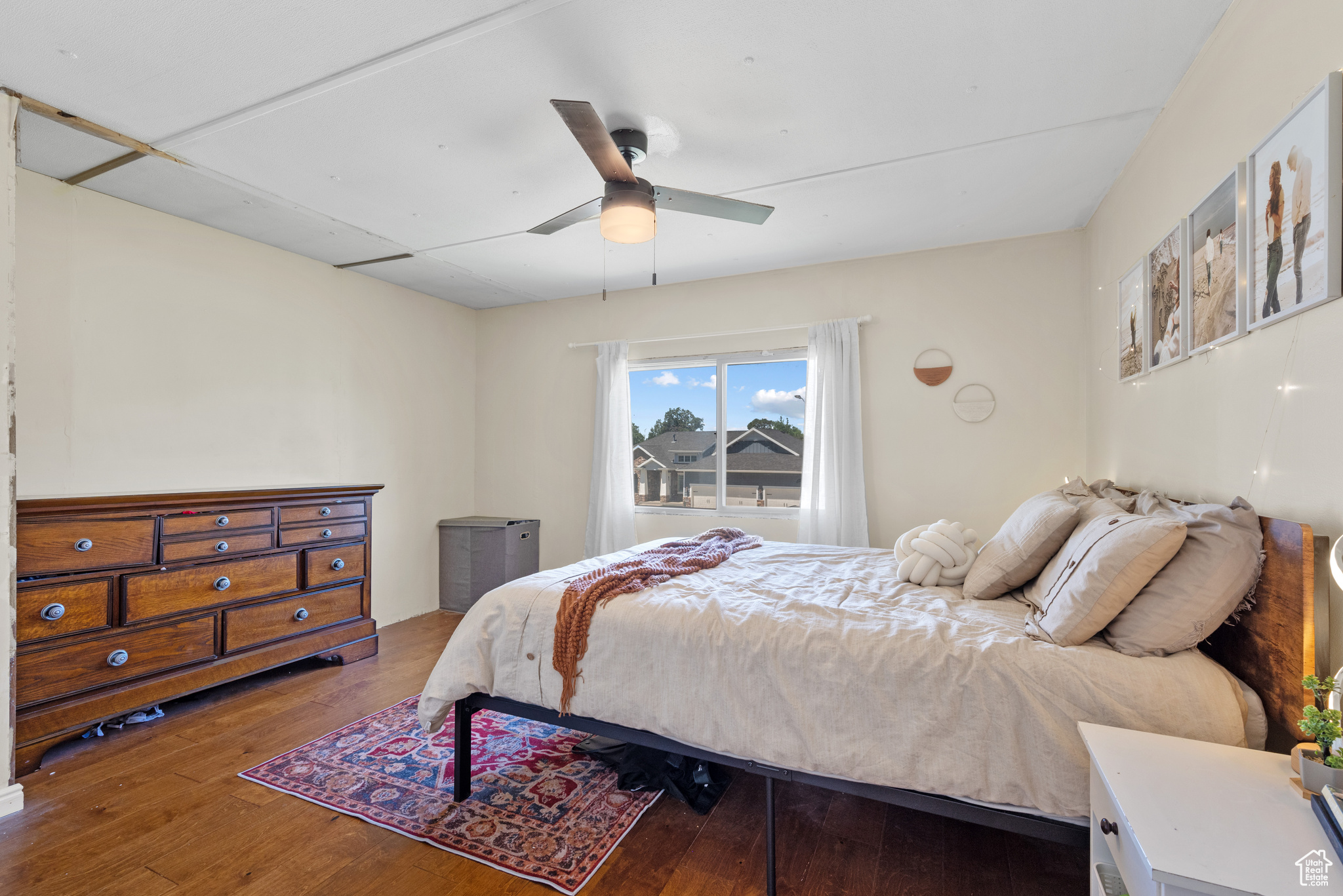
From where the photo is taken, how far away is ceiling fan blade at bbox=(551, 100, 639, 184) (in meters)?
1.78

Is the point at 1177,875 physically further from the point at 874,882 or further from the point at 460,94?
the point at 460,94

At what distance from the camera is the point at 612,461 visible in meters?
4.73

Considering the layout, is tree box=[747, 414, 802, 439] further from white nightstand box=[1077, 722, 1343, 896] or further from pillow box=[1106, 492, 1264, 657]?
white nightstand box=[1077, 722, 1343, 896]

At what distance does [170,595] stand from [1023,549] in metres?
3.61

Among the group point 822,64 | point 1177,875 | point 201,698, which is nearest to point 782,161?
point 822,64

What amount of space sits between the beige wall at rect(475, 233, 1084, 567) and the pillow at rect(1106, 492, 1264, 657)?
2185mm

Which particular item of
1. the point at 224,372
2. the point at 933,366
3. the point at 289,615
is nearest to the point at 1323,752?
the point at 933,366

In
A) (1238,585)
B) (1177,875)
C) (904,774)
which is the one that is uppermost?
(1238,585)

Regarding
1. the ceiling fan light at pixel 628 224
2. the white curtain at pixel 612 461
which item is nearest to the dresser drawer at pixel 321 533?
the white curtain at pixel 612 461

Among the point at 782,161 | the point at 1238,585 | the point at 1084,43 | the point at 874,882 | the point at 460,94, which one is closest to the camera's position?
the point at 1238,585

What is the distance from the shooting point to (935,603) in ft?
6.72

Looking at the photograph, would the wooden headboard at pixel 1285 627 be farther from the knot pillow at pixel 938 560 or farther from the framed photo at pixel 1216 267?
the knot pillow at pixel 938 560

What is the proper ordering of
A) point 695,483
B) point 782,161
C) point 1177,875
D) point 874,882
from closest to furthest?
point 1177,875 < point 874,882 < point 782,161 < point 695,483

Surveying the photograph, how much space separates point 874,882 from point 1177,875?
1.08m
